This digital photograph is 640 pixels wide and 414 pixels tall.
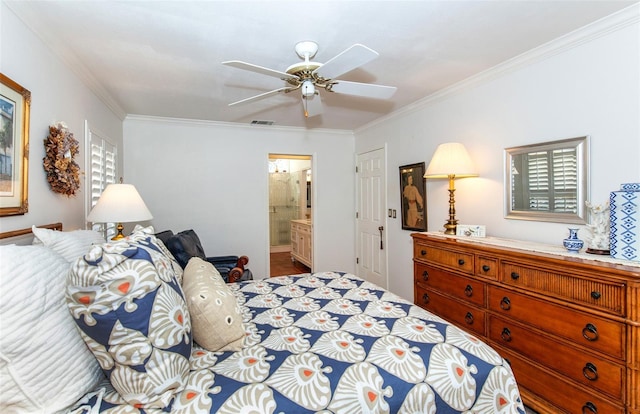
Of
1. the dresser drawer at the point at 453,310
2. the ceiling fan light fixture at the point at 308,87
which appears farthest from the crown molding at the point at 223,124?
the dresser drawer at the point at 453,310

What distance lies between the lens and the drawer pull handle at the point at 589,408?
165 centimetres

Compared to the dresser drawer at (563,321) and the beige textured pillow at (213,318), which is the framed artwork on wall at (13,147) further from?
the dresser drawer at (563,321)

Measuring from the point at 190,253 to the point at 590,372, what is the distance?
3024 millimetres

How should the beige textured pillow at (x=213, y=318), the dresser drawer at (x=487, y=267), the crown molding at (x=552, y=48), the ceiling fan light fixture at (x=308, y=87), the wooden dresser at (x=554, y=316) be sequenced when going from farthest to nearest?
the dresser drawer at (x=487, y=267), the ceiling fan light fixture at (x=308, y=87), the crown molding at (x=552, y=48), the wooden dresser at (x=554, y=316), the beige textured pillow at (x=213, y=318)

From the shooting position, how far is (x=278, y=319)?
5.74ft

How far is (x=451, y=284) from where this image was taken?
8.46ft

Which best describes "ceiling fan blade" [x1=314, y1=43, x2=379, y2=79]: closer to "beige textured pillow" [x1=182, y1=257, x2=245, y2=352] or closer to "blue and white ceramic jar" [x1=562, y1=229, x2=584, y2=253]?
"beige textured pillow" [x1=182, y1=257, x2=245, y2=352]

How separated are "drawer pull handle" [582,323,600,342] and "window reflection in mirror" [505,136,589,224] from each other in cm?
76

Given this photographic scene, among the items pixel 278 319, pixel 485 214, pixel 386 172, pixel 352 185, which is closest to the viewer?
pixel 278 319

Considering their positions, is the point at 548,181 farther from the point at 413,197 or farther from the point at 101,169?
the point at 101,169

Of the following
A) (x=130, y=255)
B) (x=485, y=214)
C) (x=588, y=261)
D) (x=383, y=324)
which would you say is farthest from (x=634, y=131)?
(x=130, y=255)

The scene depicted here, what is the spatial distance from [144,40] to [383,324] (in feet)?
7.74

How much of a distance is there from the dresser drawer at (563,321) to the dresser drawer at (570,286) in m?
0.07

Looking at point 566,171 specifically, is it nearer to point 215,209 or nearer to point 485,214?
point 485,214
